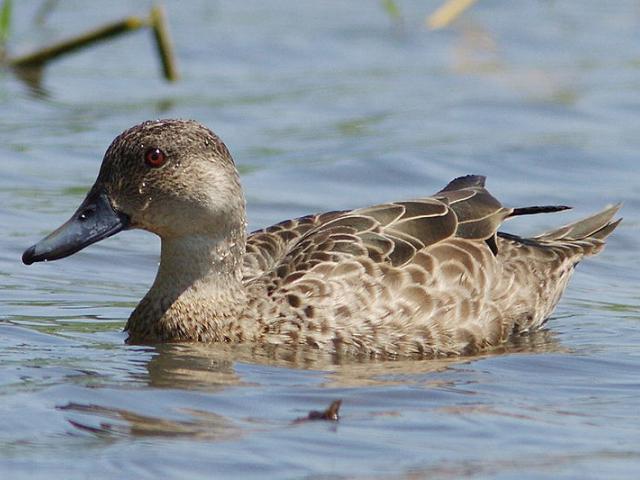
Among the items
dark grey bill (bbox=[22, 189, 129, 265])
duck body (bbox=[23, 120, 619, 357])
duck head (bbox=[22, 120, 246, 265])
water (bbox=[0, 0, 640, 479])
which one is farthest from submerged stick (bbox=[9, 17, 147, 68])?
dark grey bill (bbox=[22, 189, 129, 265])

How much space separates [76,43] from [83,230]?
6.32 m

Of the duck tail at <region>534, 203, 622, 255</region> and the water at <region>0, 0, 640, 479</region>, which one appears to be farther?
the duck tail at <region>534, 203, 622, 255</region>

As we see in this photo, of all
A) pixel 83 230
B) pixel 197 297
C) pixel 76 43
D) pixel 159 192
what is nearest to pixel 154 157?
pixel 159 192

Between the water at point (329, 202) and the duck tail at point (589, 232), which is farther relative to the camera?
the duck tail at point (589, 232)

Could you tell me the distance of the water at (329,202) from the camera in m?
7.62

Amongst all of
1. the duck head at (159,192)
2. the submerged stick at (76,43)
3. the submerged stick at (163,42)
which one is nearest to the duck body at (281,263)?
the duck head at (159,192)

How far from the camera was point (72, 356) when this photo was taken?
916cm

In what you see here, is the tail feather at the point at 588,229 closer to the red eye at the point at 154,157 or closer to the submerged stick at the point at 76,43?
the red eye at the point at 154,157

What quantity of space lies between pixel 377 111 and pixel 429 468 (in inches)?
363

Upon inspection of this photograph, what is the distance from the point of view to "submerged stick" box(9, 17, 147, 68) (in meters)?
14.5

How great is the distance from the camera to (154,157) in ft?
30.4

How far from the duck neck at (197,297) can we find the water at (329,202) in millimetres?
176

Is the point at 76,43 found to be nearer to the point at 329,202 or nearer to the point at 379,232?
the point at 329,202

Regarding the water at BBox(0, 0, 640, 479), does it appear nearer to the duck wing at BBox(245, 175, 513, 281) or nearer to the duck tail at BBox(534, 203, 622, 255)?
the duck tail at BBox(534, 203, 622, 255)
